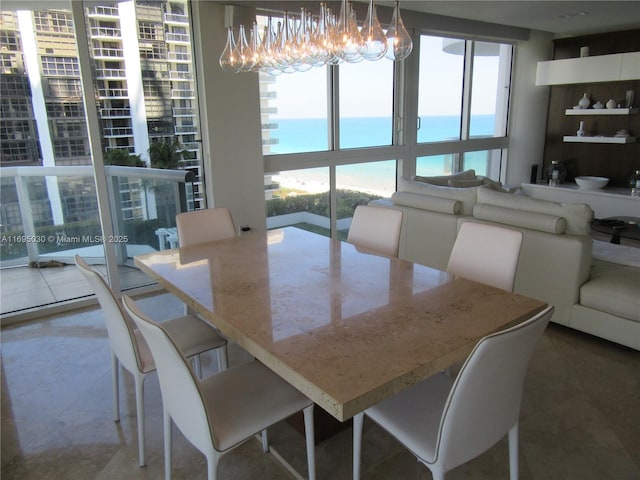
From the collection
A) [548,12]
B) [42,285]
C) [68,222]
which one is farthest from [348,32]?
[548,12]

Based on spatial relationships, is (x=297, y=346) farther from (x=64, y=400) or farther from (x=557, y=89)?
(x=557, y=89)

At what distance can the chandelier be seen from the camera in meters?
2.15

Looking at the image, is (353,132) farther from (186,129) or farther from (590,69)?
(590,69)

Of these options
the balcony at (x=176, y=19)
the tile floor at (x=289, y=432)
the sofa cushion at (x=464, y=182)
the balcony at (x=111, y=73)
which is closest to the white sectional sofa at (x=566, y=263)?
the tile floor at (x=289, y=432)

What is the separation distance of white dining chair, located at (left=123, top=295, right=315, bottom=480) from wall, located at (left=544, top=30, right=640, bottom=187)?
19.9 ft

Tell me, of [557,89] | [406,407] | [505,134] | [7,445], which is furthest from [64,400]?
[557,89]

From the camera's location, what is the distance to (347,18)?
214 cm

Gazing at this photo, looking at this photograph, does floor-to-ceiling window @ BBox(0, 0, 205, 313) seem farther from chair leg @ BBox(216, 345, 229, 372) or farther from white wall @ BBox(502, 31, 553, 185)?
white wall @ BBox(502, 31, 553, 185)

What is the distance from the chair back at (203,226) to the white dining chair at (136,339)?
0.68 metres

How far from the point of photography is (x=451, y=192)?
3.75 metres

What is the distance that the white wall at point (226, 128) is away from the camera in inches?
151

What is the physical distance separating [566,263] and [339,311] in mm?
1952

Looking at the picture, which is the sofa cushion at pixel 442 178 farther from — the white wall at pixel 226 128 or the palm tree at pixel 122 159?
the palm tree at pixel 122 159

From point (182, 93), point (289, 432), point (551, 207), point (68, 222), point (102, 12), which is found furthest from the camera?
point (182, 93)
